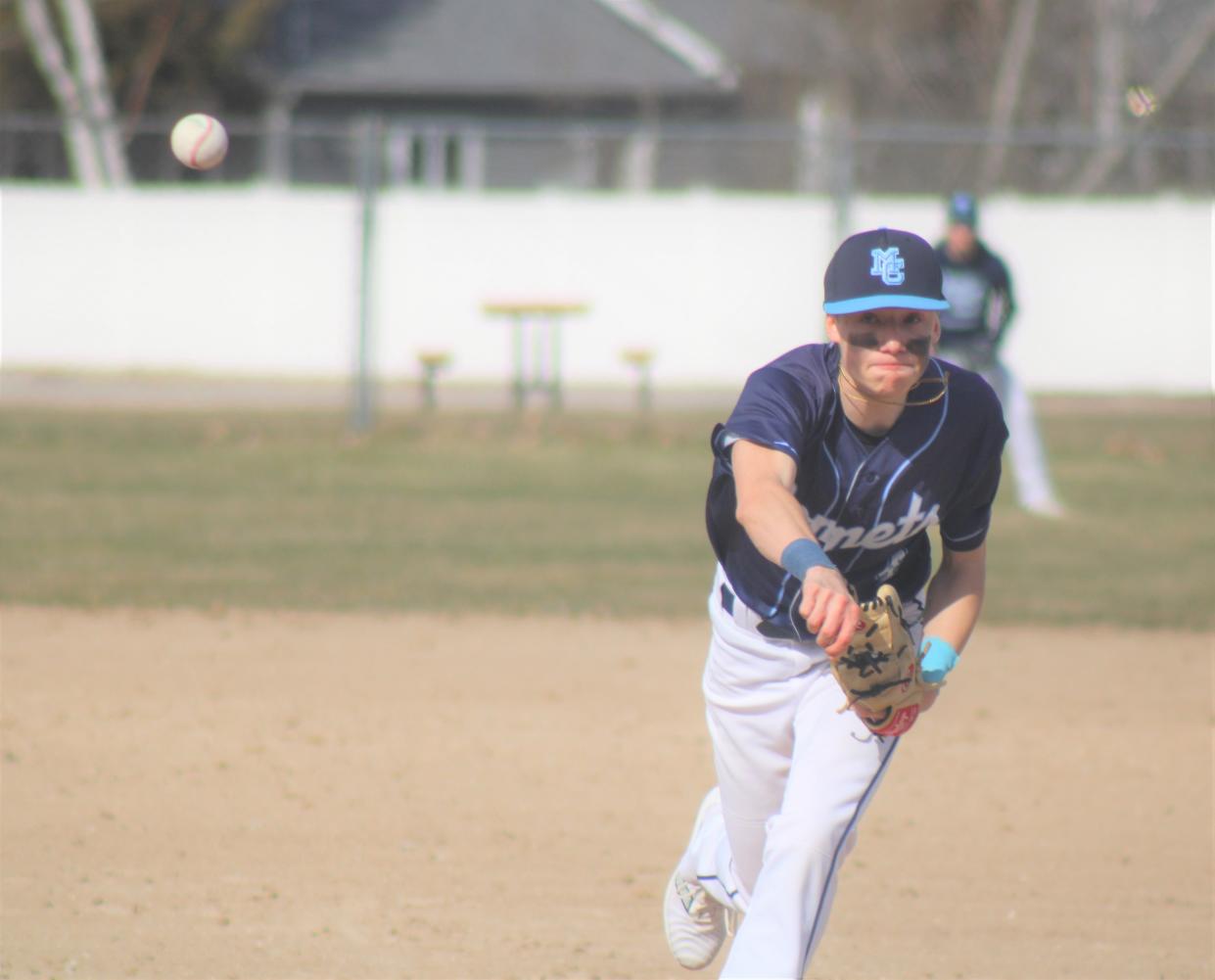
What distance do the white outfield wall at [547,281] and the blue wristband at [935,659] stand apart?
678 inches

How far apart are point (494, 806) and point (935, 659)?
255cm

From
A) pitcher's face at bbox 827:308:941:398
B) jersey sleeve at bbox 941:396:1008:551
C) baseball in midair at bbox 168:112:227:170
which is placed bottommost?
baseball in midair at bbox 168:112:227:170

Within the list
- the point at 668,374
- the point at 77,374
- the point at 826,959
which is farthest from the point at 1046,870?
the point at 77,374

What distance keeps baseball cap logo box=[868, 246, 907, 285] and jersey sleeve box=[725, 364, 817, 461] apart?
294 mm

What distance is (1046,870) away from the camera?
5.17 m

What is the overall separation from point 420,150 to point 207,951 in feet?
73.3

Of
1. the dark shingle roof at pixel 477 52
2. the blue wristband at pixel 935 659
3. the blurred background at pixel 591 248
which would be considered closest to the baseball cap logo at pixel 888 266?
the blue wristband at pixel 935 659

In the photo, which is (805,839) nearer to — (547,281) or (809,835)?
(809,835)

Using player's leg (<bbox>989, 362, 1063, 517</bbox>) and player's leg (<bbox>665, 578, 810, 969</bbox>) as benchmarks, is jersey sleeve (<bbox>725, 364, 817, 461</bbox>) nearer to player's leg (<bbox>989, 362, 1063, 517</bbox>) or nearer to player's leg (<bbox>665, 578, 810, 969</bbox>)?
player's leg (<bbox>665, 578, 810, 969</bbox>)

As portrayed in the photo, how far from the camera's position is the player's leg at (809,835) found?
130 inches

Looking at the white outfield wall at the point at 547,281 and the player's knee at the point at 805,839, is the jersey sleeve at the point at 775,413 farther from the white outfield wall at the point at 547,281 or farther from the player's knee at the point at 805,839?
the white outfield wall at the point at 547,281

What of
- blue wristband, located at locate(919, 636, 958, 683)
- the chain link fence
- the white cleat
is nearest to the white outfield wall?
the chain link fence

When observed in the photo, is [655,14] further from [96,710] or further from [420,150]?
[96,710]

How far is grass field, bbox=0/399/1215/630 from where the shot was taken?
9.39 m
